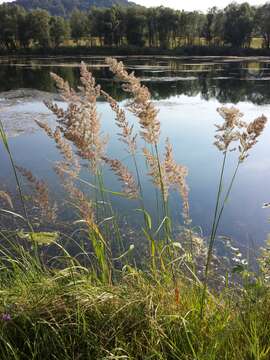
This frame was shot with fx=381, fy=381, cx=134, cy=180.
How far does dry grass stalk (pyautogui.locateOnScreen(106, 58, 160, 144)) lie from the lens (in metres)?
2.24

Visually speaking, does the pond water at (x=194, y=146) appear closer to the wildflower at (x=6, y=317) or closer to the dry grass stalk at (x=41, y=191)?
the dry grass stalk at (x=41, y=191)

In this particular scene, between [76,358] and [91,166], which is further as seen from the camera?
[91,166]

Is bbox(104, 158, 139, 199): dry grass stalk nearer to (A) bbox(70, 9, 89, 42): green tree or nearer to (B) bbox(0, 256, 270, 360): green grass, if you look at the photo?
(B) bbox(0, 256, 270, 360): green grass

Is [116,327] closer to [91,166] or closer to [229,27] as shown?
[91,166]

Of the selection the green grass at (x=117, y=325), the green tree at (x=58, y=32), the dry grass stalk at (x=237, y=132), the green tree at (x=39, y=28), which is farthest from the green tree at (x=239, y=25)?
the green grass at (x=117, y=325)

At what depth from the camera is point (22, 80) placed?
29.2 m

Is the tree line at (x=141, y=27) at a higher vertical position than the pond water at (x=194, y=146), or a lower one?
higher

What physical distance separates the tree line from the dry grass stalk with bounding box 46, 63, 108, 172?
78.6 m

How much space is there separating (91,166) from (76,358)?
1.21 m

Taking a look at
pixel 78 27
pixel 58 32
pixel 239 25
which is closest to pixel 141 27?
pixel 78 27

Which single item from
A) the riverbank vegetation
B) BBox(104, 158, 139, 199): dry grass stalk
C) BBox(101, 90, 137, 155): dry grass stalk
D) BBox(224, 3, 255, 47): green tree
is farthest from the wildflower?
BBox(224, 3, 255, 47): green tree

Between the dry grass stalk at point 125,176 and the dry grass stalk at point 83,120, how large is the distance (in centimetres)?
18

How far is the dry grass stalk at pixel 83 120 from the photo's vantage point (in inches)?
92.6

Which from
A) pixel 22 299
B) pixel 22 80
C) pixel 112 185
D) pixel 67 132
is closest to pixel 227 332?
pixel 22 299
